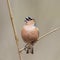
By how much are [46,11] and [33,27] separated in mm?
762

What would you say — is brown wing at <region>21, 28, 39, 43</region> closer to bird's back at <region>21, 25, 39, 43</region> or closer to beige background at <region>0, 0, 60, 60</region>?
bird's back at <region>21, 25, 39, 43</region>

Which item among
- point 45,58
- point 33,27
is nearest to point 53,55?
point 45,58

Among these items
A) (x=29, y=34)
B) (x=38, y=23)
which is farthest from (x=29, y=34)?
(x=38, y=23)

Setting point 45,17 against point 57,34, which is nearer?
point 45,17

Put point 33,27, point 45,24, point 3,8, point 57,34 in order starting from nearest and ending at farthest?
1. point 33,27
2. point 3,8
3. point 45,24
4. point 57,34

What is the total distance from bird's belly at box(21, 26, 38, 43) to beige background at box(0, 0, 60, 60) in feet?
2.04

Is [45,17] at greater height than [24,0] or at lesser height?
lesser

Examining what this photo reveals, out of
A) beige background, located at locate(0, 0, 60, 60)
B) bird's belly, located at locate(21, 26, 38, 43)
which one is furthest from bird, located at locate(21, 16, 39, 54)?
beige background, located at locate(0, 0, 60, 60)

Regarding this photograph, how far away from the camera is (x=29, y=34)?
1.19 meters

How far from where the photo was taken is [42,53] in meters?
2.05

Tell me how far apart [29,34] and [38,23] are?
0.78 m

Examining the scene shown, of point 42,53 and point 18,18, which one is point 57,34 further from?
point 18,18

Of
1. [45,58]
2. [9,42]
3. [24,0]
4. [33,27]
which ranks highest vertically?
[33,27]

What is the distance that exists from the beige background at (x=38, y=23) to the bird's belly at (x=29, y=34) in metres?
0.62
